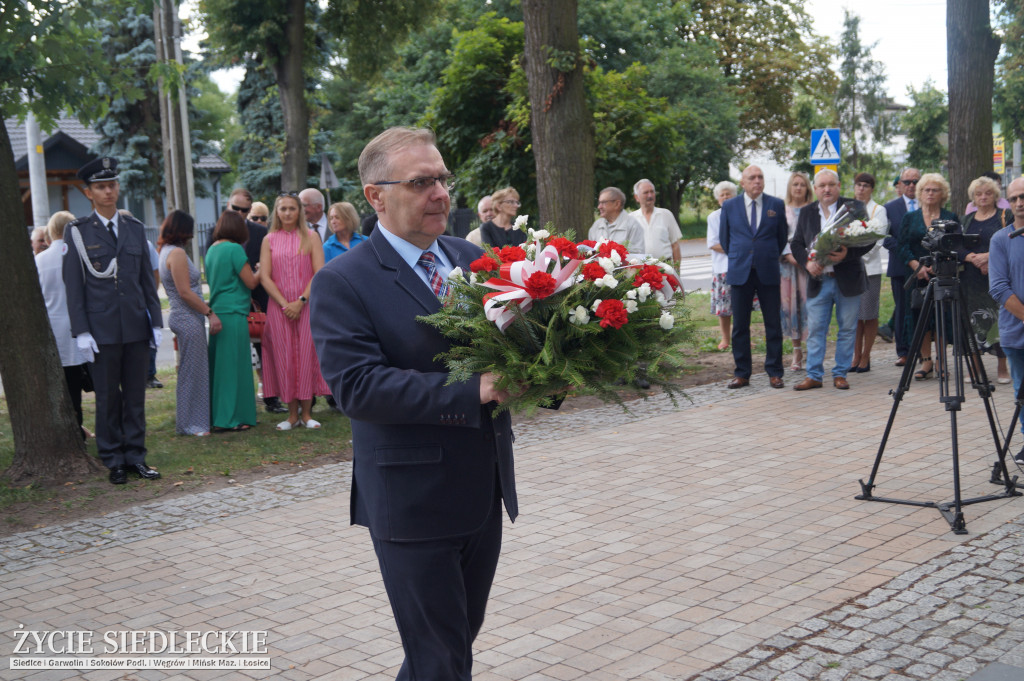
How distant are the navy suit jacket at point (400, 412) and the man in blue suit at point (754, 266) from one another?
322 inches

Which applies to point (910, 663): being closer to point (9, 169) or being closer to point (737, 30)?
point (9, 169)

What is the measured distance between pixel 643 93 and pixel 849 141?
4508 cm

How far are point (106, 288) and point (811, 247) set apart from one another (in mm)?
6984

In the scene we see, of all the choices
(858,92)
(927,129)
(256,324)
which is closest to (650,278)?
(256,324)

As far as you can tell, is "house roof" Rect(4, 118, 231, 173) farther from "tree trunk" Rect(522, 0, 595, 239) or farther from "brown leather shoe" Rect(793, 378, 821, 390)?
"brown leather shoe" Rect(793, 378, 821, 390)

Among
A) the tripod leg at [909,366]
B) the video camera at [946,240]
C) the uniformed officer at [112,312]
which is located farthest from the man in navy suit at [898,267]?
the uniformed officer at [112,312]

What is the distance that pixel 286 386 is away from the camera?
380 inches

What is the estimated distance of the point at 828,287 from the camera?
10727 millimetres

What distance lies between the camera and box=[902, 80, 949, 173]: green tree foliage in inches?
1749

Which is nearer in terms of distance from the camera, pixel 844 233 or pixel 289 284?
pixel 289 284

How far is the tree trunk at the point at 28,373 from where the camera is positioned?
7770 mm

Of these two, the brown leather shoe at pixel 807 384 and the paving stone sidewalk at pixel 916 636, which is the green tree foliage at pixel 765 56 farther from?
the paving stone sidewalk at pixel 916 636

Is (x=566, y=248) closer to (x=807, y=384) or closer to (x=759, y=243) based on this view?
(x=759, y=243)

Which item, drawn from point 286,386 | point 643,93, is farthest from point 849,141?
point 286,386
